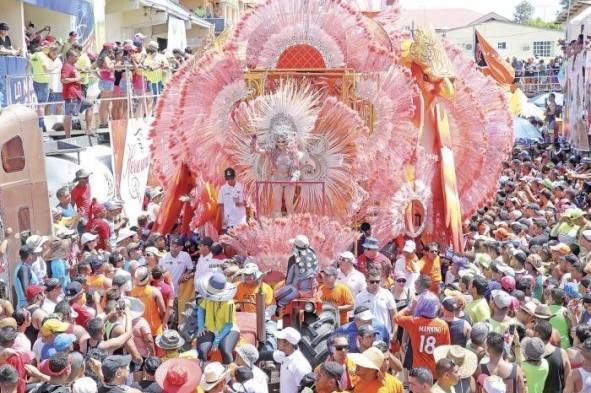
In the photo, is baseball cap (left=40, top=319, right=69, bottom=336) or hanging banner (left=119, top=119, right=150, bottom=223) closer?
baseball cap (left=40, top=319, right=69, bottom=336)

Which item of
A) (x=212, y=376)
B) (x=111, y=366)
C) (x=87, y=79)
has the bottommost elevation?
(x=212, y=376)

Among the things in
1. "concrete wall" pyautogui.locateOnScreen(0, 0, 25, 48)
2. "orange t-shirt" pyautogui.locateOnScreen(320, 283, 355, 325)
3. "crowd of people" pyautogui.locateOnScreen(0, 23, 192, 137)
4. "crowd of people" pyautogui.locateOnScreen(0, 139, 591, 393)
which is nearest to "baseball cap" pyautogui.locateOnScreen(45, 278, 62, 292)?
"crowd of people" pyautogui.locateOnScreen(0, 139, 591, 393)

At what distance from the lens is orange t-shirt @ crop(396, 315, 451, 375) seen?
22.7ft

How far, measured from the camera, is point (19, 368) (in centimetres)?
623

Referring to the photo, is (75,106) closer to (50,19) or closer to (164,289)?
(164,289)

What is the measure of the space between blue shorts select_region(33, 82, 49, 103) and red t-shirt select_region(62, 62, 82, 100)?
0.26 meters

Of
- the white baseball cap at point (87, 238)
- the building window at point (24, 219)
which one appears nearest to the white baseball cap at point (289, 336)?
the white baseball cap at point (87, 238)

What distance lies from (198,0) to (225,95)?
91.8 feet

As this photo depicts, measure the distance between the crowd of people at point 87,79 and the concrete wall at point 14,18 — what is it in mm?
2366

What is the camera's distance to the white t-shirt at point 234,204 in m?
11.4

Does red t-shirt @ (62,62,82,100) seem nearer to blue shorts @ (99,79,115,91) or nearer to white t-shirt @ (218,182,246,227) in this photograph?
blue shorts @ (99,79,115,91)

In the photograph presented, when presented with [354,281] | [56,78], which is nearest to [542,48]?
[56,78]

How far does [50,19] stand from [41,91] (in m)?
7.65

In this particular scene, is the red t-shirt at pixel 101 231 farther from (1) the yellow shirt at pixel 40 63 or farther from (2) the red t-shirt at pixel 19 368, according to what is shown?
(2) the red t-shirt at pixel 19 368
